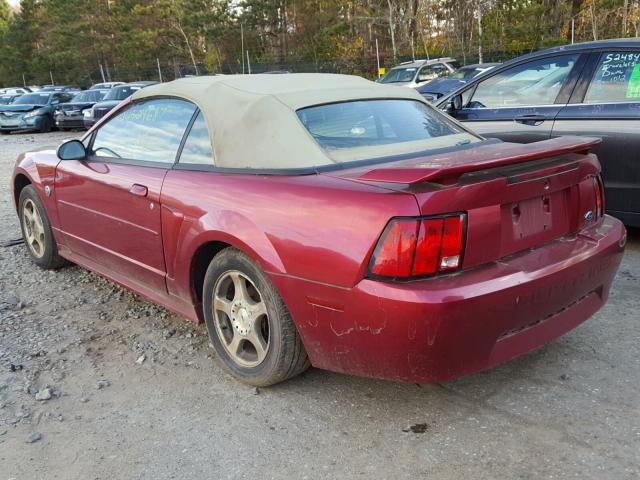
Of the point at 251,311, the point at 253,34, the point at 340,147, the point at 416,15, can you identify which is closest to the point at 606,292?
the point at 340,147

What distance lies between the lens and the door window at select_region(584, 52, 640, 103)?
4754mm

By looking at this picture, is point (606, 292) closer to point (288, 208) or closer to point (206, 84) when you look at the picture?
point (288, 208)

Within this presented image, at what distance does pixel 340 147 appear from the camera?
9.88 ft

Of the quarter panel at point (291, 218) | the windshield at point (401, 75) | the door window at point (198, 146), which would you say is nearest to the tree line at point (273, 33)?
the windshield at point (401, 75)

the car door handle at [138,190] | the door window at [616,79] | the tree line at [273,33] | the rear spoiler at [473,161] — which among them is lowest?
the car door handle at [138,190]

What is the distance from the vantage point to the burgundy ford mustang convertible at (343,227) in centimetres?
233

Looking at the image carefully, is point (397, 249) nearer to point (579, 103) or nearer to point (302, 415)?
point (302, 415)

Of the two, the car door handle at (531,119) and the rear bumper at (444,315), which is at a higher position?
the car door handle at (531,119)

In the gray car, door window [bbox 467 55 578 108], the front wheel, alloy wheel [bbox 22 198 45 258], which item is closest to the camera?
the front wheel

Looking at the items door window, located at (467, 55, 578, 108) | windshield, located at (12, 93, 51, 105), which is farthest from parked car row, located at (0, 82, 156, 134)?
door window, located at (467, 55, 578, 108)

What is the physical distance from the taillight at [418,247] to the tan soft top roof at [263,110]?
0.64 metres

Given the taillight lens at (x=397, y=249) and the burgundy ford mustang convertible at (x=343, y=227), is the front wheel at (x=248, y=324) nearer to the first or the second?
the burgundy ford mustang convertible at (x=343, y=227)

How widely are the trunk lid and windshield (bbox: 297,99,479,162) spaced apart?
0.31 m

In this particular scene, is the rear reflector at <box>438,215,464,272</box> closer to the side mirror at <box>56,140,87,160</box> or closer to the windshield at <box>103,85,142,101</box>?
the side mirror at <box>56,140,87,160</box>
